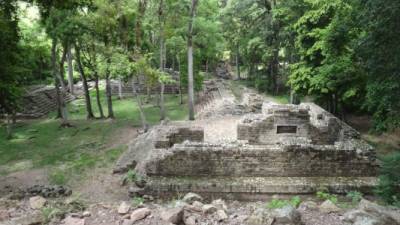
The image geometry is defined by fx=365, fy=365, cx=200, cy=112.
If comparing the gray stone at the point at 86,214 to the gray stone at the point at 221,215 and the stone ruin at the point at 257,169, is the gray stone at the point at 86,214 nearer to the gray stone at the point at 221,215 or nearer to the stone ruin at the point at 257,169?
the gray stone at the point at 221,215

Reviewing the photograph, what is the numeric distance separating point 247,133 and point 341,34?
605 centimetres

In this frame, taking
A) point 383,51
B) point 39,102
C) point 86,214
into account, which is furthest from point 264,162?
point 39,102

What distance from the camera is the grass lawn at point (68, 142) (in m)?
15.5

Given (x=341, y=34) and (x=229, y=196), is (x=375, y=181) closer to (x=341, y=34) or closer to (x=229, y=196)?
(x=229, y=196)

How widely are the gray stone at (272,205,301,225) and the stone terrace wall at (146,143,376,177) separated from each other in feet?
16.9

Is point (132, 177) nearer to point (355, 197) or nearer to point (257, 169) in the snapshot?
point (257, 169)

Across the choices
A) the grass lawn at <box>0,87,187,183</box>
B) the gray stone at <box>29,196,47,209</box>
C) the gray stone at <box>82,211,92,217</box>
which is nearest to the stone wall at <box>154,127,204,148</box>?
the grass lawn at <box>0,87,187,183</box>

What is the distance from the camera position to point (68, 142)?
19188mm

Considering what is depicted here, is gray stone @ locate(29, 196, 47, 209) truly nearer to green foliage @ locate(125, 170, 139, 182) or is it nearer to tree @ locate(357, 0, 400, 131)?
green foliage @ locate(125, 170, 139, 182)

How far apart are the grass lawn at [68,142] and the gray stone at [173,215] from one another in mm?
8960

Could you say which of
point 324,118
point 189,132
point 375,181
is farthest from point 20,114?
point 375,181

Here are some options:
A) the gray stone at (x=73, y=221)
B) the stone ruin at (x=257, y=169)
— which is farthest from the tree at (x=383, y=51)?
the gray stone at (x=73, y=221)

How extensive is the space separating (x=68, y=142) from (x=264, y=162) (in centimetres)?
1230

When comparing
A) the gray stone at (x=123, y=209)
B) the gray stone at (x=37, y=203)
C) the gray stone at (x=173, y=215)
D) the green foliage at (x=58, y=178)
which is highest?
the gray stone at (x=173, y=215)
